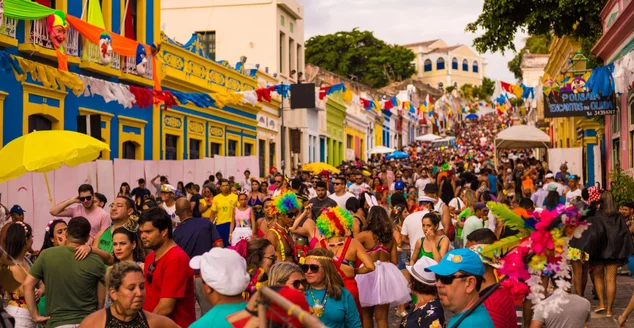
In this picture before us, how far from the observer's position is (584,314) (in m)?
6.21

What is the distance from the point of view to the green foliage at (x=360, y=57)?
274 feet

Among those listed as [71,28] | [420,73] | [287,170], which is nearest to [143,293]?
[71,28]

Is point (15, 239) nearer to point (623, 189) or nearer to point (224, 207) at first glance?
point (224, 207)

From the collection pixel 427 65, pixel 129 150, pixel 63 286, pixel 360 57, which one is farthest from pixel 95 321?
pixel 427 65

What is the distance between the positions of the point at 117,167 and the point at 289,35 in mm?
21794

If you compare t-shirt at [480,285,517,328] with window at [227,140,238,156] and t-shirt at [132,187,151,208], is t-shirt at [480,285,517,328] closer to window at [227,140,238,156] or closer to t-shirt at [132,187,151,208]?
t-shirt at [132,187,151,208]

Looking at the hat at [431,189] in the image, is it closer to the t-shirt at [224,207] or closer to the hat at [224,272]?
the t-shirt at [224,207]

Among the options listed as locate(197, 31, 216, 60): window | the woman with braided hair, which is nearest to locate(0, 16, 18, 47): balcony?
the woman with braided hair

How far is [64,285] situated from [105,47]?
14.6m

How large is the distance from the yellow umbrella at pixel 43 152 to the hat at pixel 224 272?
811 centimetres

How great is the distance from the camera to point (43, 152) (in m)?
12.4

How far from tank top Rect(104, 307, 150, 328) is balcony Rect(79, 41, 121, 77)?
15973 millimetres

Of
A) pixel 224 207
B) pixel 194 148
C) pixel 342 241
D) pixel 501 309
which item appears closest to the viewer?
pixel 501 309

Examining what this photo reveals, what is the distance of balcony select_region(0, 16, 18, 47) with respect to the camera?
56.4 ft
